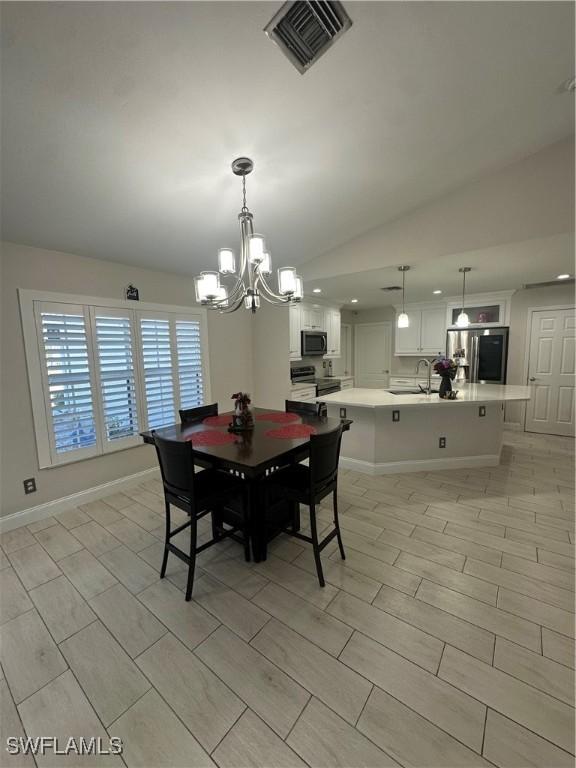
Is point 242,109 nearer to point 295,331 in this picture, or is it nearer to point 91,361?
point 91,361

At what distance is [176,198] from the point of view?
2412mm

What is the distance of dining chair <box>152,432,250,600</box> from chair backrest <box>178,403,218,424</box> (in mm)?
631

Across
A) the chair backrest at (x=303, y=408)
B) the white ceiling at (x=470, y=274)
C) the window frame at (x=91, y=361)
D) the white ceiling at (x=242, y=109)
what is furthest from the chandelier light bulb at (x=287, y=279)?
the window frame at (x=91, y=361)

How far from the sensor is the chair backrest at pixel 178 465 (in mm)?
1766

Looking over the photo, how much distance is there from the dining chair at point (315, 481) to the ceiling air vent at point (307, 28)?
199 cm

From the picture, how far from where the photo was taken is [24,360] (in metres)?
2.58

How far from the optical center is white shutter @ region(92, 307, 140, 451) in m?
3.06

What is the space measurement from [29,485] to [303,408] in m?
2.54

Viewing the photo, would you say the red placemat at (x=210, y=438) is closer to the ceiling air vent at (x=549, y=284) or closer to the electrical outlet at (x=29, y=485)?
the electrical outlet at (x=29, y=485)

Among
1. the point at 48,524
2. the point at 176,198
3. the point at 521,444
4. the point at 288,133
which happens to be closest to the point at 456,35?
the point at 288,133

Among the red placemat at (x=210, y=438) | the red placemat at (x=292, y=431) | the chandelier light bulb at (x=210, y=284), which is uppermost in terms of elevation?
the chandelier light bulb at (x=210, y=284)

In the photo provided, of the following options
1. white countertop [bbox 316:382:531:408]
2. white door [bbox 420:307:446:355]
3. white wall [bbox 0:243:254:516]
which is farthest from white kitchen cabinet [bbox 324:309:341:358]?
white wall [bbox 0:243:254:516]

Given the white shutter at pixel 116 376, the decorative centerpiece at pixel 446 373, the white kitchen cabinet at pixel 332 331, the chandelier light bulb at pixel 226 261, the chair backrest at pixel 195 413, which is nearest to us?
the chandelier light bulb at pixel 226 261

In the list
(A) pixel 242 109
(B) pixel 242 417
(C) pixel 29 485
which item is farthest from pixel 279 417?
(C) pixel 29 485
